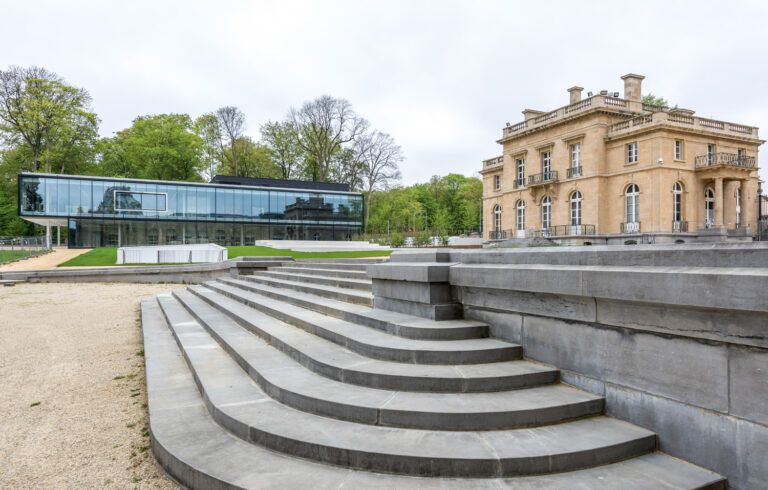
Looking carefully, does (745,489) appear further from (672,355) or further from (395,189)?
(395,189)

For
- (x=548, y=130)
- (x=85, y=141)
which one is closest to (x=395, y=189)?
(x=548, y=130)

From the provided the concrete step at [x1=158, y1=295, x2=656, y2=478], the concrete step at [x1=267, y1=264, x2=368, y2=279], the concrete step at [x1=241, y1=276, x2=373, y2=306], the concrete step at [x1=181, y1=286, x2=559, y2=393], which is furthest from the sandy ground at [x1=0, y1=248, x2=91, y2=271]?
the concrete step at [x1=158, y1=295, x2=656, y2=478]

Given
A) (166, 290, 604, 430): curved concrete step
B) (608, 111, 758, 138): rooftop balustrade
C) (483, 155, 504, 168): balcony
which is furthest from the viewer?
(483, 155, 504, 168): balcony

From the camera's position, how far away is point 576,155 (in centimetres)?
3350

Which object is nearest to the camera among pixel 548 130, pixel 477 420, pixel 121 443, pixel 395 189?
pixel 477 420

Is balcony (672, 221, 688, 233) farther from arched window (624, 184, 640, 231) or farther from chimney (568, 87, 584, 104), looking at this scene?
chimney (568, 87, 584, 104)

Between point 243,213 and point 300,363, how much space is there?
45.1 metres

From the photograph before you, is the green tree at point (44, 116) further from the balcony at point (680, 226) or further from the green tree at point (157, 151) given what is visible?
the balcony at point (680, 226)

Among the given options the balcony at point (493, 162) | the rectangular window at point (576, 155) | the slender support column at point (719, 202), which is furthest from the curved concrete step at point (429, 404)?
the balcony at point (493, 162)

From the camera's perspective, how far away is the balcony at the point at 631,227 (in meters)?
29.5

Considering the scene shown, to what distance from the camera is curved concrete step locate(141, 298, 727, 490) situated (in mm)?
2760

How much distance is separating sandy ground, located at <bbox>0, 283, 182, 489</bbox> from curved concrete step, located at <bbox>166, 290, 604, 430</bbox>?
1.25 metres

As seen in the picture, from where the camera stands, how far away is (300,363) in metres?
4.91

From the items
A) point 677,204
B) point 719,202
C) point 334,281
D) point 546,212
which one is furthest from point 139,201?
point 719,202
